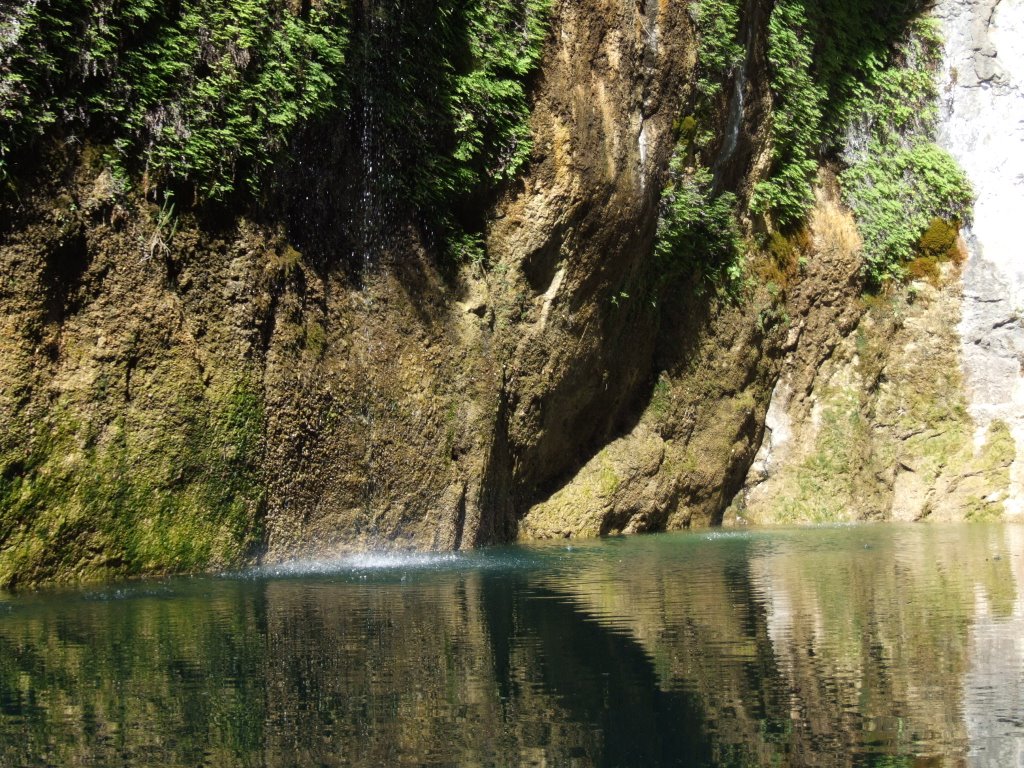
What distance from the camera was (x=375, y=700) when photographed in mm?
4707

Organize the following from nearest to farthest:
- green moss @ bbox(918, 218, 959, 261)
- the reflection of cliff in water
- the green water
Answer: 1. the reflection of cliff in water
2. the green water
3. green moss @ bbox(918, 218, 959, 261)

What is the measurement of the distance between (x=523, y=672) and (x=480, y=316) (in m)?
8.11

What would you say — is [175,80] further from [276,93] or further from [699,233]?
[699,233]

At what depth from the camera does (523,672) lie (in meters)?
5.20

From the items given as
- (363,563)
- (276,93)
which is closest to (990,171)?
(276,93)

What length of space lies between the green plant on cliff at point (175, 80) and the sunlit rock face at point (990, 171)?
13.0m

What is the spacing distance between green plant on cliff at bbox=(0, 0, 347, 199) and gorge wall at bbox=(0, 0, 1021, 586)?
5 cm

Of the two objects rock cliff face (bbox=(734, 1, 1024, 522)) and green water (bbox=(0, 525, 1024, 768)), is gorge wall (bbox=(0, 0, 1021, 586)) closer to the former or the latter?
rock cliff face (bbox=(734, 1, 1024, 522))

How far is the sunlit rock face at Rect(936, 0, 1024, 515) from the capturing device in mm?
20156

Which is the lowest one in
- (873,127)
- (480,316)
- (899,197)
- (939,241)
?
(480,316)

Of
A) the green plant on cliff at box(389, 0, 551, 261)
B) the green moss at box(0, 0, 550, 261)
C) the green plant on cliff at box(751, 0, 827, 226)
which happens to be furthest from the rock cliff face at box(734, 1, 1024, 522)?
the green moss at box(0, 0, 550, 261)

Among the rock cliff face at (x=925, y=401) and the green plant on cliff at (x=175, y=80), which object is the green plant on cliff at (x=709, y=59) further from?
the green plant on cliff at (x=175, y=80)

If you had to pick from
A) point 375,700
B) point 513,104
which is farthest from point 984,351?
point 375,700

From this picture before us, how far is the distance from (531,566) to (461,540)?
7.71ft
